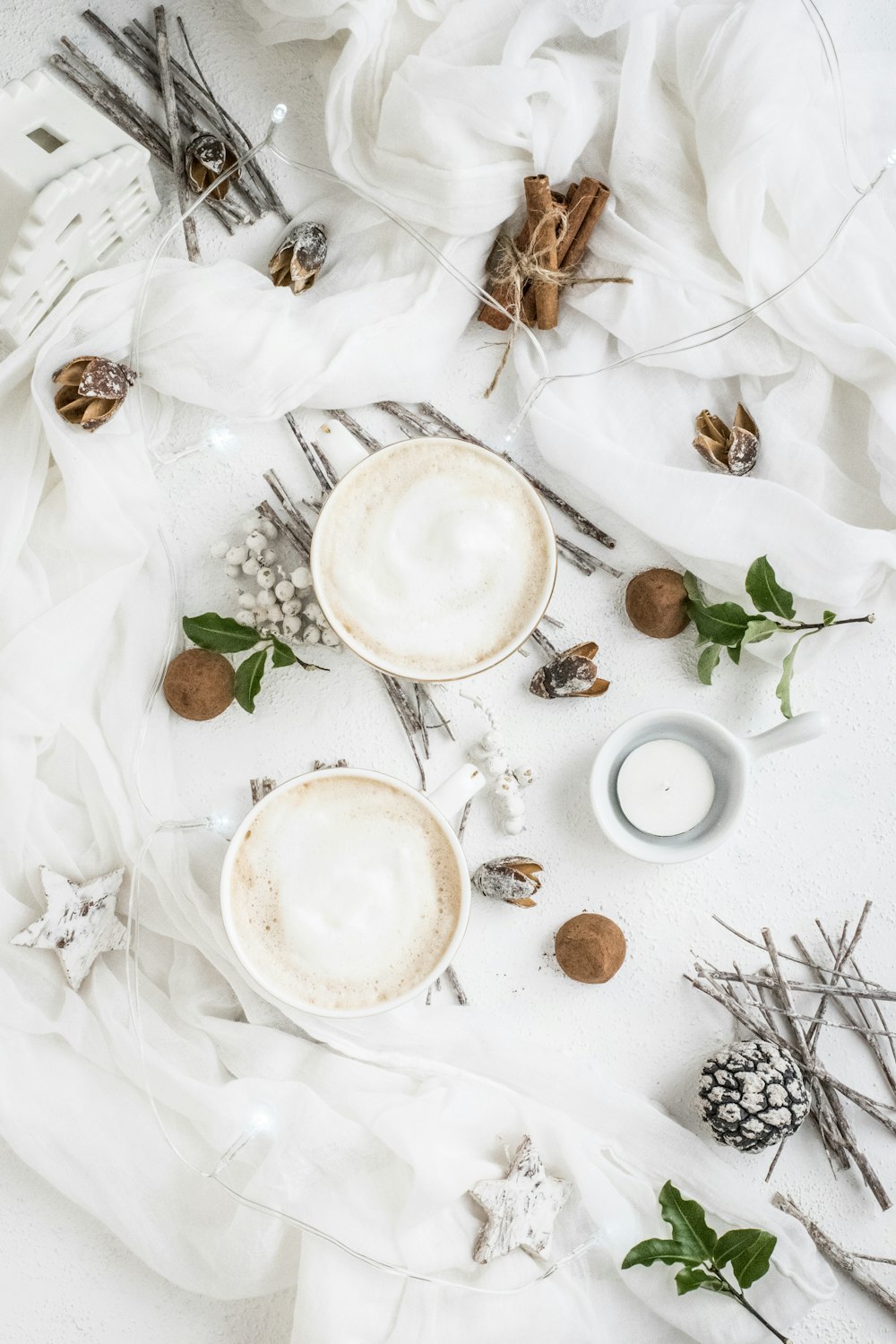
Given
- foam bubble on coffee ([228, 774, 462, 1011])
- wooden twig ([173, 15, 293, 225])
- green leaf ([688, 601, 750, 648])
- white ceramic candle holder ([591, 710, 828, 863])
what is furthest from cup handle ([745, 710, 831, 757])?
wooden twig ([173, 15, 293, 225])

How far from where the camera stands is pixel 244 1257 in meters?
1.01

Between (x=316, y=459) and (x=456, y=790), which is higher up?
(x=316, y=459)

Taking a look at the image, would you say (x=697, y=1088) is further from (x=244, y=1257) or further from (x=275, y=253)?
(x=275, y=253)

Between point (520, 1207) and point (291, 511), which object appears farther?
point (291, 511)

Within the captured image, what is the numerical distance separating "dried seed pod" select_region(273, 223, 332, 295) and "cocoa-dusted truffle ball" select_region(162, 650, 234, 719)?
43 centimetres

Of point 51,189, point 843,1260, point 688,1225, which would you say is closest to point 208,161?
point 51,189

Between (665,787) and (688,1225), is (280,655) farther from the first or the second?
(688,1225)

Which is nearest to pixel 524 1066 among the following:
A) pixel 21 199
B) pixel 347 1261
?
pixel 347 1261

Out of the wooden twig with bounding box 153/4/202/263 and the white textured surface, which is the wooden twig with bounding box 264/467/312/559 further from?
the wooden twig with bounding box 153/4/202/263

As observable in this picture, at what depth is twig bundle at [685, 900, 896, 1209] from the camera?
1.07m

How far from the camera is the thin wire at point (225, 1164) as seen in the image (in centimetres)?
99

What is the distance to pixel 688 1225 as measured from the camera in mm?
972

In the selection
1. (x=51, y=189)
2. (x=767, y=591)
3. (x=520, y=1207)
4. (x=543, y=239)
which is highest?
(x=51, y=189)

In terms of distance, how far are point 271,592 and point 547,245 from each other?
488 mm
